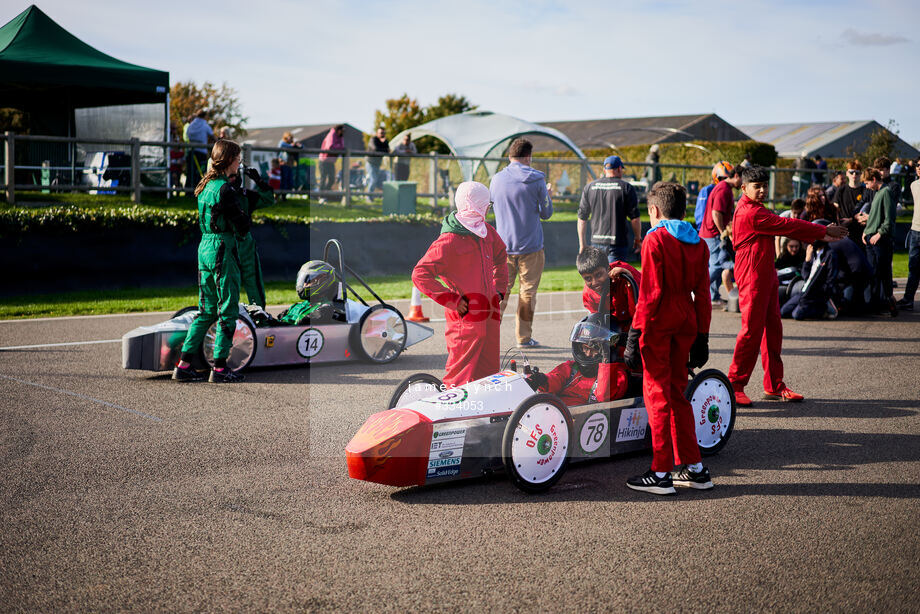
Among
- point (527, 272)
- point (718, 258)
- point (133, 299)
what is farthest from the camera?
point (133, 299)

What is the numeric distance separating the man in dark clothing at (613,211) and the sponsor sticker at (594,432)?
388 centimetres

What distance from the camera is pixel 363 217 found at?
646 inches

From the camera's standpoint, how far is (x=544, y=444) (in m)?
4.86

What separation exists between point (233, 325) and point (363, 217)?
9192 mm

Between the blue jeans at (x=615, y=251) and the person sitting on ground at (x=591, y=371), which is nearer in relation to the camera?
the person sitting on ground at (x=591, y=371)

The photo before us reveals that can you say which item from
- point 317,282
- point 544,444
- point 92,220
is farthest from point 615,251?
point 92,220

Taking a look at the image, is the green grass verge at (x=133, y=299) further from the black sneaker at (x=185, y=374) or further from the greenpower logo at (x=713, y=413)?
the greenpower logo at (x=713, y=413)

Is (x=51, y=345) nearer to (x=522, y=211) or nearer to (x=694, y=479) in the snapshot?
(x=522, y=211)

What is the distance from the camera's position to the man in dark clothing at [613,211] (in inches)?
354

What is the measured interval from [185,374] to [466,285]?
334cm

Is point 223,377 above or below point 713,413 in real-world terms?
below

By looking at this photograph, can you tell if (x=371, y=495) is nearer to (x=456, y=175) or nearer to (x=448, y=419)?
(x=448, y=419)

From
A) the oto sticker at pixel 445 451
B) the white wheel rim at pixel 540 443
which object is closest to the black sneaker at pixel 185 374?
the oto sticker at pixel 445 451

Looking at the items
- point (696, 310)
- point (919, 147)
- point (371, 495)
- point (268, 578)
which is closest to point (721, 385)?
point (696, 310)
